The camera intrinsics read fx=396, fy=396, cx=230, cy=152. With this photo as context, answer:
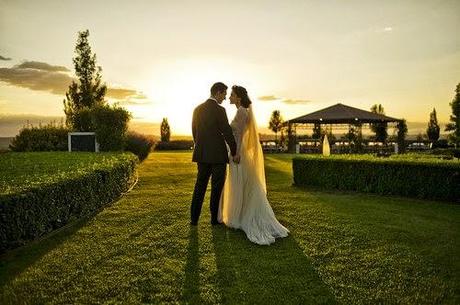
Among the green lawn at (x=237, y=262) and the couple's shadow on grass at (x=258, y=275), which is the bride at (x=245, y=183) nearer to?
the green lawn at (x=237, y=262)

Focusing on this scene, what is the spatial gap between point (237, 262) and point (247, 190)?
205 centimetres

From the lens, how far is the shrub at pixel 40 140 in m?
24.2

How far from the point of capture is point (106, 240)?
642 cm

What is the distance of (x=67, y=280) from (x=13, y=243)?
1485 mm

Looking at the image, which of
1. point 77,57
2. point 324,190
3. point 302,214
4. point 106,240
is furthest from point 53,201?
point 77,57

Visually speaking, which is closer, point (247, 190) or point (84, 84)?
point (247, 190)

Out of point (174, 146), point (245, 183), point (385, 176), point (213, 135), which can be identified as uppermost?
point (213, 135)

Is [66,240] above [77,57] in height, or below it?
below

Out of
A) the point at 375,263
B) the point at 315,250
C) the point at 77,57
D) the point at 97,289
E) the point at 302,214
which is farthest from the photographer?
the point at 77,57

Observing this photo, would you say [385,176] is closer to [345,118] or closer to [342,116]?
[345,118]

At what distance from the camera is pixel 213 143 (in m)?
7.18

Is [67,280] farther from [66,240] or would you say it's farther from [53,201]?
[53,201]

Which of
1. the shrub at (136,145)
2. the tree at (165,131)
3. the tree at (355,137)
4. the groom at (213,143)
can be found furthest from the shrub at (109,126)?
the tree at (165,131)

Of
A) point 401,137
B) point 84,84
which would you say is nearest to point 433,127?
point 401,137
